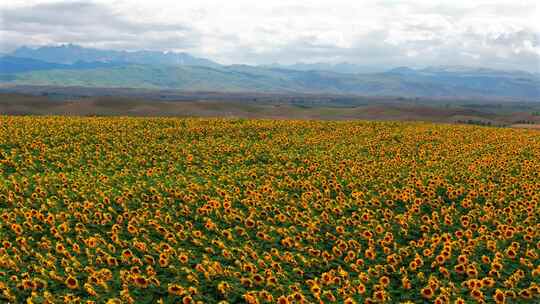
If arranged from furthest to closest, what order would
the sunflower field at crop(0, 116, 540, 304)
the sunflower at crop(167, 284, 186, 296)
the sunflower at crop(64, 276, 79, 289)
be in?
1. the sunflower field at crop(0, 116, 540, 304)
2. the sunflower at crop(64, 276, 79, 289)
3. the sunflower at crop(167, 284, 186, 296)

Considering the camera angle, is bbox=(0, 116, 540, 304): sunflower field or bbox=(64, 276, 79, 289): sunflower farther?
bbox=(0, 116, 540, 304): sunflower field

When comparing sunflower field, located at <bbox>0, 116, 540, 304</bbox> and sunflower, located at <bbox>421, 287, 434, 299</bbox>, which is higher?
sunflower field, located at <bbox>0, 116, 540, 304</bbox>

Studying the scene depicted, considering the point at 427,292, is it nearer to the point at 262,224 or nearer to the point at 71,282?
the point at 262,224

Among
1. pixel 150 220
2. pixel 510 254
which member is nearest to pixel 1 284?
pixel 150 220

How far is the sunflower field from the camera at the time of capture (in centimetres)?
1093

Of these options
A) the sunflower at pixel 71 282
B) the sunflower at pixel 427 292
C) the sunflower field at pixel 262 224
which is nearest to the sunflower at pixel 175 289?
the sunflower field at pixel 262 224

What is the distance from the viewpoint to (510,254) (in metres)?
12.8

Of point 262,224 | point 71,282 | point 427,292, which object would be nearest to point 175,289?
point 71,282

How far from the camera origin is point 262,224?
14523 mm

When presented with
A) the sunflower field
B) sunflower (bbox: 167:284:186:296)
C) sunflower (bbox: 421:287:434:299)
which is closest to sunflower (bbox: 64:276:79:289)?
the sunflower field

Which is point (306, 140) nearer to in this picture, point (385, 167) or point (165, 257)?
point (385, 167)

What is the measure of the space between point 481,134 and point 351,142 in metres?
10.3

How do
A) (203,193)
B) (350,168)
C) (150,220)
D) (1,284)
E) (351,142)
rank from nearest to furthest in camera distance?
(1,284) → (150,220) → (203,193) → (350,168) → (351,142)

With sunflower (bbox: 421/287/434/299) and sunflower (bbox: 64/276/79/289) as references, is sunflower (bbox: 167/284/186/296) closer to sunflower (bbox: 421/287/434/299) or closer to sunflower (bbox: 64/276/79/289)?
sunflower (bbox: 64/276/79/289)
